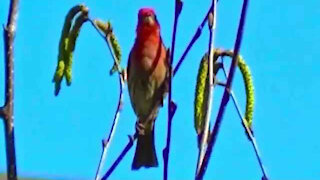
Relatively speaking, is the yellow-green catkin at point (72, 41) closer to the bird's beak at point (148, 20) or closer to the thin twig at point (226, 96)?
the thin twig at point (226, 96)

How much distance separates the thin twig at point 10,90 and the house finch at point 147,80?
158 centimetres

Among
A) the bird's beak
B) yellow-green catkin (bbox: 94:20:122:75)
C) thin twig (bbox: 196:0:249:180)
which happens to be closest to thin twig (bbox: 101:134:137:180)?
thin twig (bbox: 196:0:249:180)

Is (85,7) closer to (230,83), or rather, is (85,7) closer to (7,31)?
(7,31)

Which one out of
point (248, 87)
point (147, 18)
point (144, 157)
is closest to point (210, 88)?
point (248, 87)

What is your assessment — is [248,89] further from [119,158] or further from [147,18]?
[147,18]

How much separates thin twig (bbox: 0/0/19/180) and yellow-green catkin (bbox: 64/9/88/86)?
0.62m

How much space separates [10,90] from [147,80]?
6.17 ft

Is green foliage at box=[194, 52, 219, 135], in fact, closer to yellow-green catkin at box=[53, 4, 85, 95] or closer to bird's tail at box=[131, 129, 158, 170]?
yellow-green catkin at box=[53, 4, 85, 95]

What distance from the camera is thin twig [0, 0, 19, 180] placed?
1.39m

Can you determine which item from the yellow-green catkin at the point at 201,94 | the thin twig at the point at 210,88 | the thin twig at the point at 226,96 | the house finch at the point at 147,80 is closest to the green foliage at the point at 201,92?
the yellow-green catkin at the point at 201,94

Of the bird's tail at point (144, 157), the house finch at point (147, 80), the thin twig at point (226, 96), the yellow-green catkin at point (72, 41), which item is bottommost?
the thin twig at point (226, 96)

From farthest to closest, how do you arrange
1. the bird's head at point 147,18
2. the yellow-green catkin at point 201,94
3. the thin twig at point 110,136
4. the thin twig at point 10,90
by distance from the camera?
the bird's head at point 147,18
the yellow-green catkin at point 201,94
the thin twig at point 110,136
the thin twig at point 10,90

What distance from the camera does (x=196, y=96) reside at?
1.91 meters

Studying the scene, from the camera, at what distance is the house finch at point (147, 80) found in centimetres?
314
